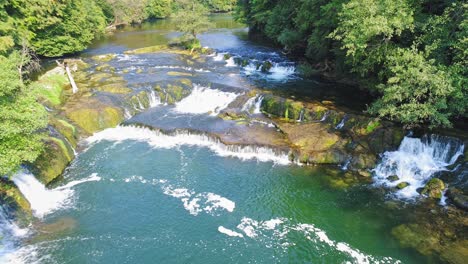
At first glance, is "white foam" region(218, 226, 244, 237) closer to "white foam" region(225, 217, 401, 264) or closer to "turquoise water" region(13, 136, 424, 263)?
"turquoise water" region(13, 136, 424, 263)

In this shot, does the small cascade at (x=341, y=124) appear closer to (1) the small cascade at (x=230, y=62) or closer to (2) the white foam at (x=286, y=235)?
(2) the white foam at (x=286, y=235)

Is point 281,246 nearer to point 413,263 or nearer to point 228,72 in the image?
point 413,263

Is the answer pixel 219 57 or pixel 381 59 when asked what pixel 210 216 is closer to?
pixel 381 59

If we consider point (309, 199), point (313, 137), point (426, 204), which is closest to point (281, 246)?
point (309, 199)

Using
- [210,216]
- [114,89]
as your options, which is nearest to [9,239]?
[210,216]

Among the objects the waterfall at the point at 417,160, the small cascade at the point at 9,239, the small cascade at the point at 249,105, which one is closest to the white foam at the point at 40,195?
the small cascade at the point at 9,239
